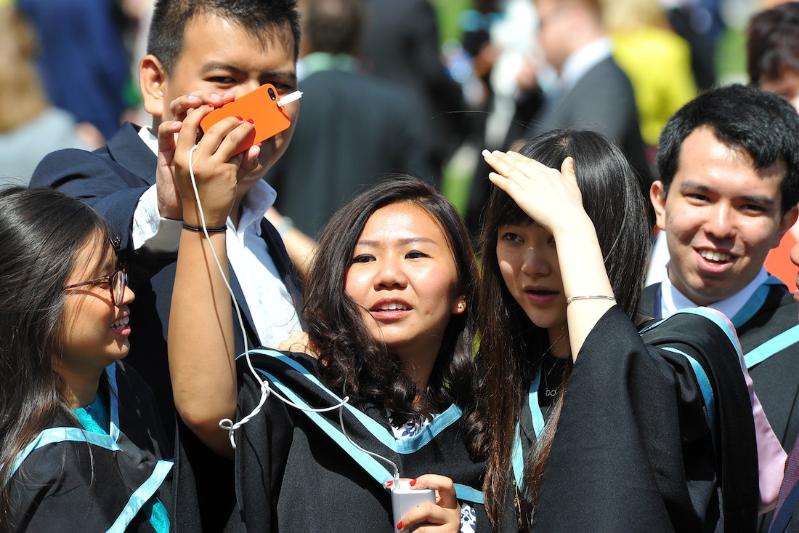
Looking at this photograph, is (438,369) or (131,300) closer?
(131,300)

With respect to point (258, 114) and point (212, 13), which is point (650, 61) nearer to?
point (212, 13)

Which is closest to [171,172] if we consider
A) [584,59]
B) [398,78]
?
[584,59]

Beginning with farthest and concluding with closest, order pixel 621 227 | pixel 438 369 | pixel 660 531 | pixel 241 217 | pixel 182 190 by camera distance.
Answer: pixel 241 217, pixel 438 369, pixel 621 227, pixel 182 190, pixel 660 531

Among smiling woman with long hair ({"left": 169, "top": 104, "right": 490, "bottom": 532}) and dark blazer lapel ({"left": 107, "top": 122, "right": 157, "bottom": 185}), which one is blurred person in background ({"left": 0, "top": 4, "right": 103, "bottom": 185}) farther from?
smiling woman with long hair ({"left": 169, "top": 104, "right": 490, "bottom": 532})

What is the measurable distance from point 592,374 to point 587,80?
4.36 meters

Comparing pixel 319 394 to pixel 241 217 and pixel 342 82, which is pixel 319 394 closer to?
pixel 241 217

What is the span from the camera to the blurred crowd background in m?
6.58

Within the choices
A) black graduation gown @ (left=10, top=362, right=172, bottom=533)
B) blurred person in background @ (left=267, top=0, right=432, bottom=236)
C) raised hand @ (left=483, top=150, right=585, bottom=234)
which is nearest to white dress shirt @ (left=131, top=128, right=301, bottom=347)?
black graduation gown @ (left=10, top=362, right=172, bottom=533)

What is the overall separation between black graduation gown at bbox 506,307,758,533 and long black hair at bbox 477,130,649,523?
224 millimetres

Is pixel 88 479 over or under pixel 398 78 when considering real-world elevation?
under

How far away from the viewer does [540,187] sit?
2.78m

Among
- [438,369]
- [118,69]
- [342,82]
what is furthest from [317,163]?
[438,369]

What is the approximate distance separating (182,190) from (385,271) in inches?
25.0

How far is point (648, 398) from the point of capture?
2611 millimetres
